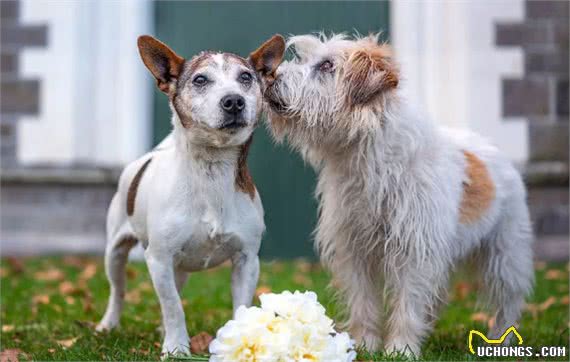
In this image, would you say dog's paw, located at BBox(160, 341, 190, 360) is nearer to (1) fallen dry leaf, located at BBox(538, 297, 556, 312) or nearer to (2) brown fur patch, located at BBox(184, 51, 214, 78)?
(2) brown fur patch, located at BBox(184, 51, 214, 78)

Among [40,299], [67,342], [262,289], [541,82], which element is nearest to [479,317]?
[262,289]

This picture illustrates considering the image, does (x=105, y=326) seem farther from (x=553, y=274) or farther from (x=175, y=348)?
(x=553, y=274)

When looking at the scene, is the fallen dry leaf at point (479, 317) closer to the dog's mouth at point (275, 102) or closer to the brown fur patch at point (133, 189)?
the dog's mouth at point (275, 102)

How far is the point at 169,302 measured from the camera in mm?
3902

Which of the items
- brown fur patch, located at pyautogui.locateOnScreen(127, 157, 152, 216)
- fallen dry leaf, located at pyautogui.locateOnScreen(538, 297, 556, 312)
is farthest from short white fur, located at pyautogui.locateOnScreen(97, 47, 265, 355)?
fallen dry leaf, located at pyautogui.locateOnScreen(538, 297, 556, 312)

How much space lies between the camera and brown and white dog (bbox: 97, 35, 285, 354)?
148 inches

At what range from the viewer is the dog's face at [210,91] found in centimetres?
366

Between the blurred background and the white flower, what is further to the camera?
the blurred background

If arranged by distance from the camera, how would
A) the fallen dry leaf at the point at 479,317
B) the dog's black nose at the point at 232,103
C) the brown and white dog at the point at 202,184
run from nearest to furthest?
the dog's black nose at the point at 232,103, the brown and white dog at the point at 202,184, the fallen dry leaf at the point at 479,317

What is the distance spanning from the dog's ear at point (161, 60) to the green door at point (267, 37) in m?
4.85

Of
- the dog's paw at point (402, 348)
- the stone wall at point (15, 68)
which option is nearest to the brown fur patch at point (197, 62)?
the dog's paw at point (402, 348)

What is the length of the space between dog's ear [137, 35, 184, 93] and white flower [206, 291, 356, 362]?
4.05ft

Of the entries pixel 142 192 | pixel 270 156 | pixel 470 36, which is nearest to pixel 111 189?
pixel 270 156

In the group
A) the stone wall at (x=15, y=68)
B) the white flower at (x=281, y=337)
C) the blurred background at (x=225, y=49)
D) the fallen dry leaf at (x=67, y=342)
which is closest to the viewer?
the white flower at (x=281, y=337)
